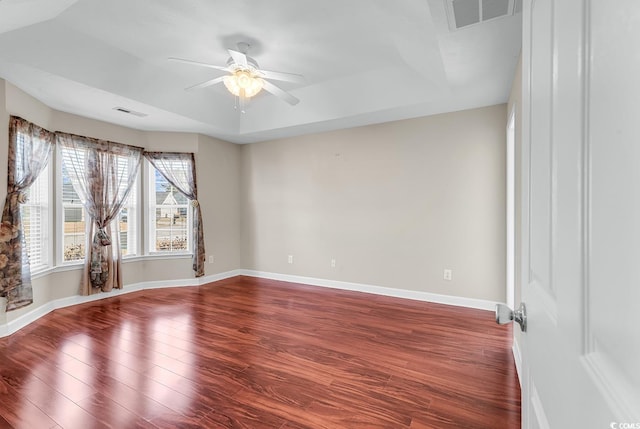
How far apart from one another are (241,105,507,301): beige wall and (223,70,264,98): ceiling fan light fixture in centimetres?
194

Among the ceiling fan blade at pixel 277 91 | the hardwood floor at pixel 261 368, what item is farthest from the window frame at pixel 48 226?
the ceiling fan blade at pixel 277 91

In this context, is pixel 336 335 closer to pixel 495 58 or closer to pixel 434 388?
pixel 434 388

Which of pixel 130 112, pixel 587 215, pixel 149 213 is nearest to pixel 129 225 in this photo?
pixel 149 213

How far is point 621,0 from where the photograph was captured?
34 centimetres

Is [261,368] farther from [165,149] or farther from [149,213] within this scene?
[165,149]

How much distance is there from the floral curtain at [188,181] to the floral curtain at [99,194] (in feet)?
1.83

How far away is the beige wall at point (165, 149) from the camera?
123 inches

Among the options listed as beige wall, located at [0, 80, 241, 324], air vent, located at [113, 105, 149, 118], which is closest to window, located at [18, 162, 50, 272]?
beige wall, located at [0, 80, 241, 324]

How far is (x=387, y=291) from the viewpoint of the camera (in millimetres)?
4191

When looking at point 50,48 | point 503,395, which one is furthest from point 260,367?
point 50,48

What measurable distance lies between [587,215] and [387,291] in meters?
3.97

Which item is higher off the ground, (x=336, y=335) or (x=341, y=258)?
(x=341, y=258)

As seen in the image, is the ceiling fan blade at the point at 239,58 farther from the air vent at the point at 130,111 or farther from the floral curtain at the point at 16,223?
the floral curtain at the point at 16,223

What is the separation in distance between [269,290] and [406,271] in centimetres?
202
